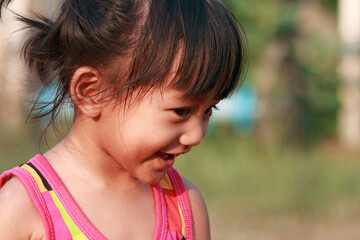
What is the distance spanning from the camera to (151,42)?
5.31 ft

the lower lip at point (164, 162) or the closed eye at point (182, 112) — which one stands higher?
the closed eye at point (182, 112)

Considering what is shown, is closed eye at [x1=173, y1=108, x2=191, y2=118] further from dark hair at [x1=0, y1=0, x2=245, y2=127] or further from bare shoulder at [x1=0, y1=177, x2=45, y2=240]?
bare shoulder at [x1=0, y1=177, x2=45, y2=240]

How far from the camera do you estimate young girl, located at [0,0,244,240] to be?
1608 mm

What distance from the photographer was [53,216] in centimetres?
160

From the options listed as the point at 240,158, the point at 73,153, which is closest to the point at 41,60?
the point at 73,153

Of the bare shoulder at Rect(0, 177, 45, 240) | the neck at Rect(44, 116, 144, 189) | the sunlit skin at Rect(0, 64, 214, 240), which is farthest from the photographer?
the neck at Rect(44, 116, 144, 189)

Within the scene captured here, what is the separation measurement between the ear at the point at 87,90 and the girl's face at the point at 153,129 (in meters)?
0.04

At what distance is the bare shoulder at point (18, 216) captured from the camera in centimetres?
152

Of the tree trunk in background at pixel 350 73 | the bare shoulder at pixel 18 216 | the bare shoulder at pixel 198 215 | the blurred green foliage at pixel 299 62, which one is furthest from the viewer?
the tree trunk in background at pixel 350 73

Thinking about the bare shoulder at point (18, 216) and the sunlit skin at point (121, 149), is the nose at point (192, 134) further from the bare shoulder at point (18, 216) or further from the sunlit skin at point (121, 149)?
the bare shoulder at point (18, 216)

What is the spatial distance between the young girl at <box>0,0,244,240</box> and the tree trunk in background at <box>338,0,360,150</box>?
7.34 meters

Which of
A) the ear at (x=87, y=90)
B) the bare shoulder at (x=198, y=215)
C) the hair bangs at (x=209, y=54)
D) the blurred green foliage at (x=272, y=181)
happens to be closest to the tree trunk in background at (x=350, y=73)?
the blurred green foliage at (x=272, y=181)

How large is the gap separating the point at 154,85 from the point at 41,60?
499 millimetres

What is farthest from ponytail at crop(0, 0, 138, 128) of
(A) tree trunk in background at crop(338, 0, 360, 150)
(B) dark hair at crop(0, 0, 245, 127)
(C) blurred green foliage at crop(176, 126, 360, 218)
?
(A) tree trunk in background at crop(338, 0, 360, 150)
